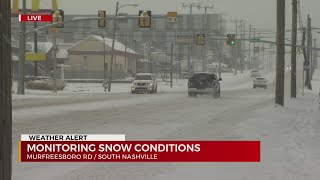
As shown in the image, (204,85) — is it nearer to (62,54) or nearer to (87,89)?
(87,89)

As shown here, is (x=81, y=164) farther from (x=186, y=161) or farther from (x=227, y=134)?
(x=227, y=134)

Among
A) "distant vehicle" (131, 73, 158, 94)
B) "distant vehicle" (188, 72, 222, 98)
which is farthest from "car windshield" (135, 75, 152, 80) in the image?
"distant vehicle" (188, 72, 222, 98)

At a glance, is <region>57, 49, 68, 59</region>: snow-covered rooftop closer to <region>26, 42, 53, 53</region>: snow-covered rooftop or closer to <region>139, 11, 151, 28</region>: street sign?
<region>26, 42, 53, 53</region>: snow-covered rooftop

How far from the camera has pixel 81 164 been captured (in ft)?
30.7

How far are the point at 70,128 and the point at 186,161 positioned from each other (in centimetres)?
676
